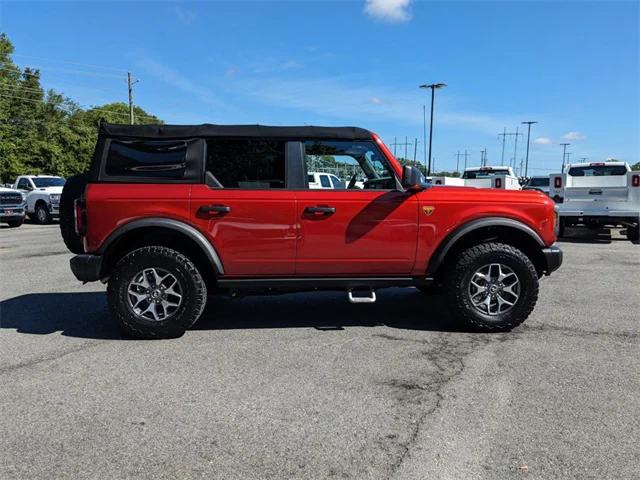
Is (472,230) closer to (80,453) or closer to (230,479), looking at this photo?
(230,479)

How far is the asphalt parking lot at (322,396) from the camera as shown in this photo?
278cm

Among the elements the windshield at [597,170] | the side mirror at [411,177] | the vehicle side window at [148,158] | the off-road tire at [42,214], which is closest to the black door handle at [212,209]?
the vehicle side window at [148,158]

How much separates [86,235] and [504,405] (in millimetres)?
3719

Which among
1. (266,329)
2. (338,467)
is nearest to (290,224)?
(266,329)

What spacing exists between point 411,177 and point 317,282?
1.30m

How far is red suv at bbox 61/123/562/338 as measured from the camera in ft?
15.6

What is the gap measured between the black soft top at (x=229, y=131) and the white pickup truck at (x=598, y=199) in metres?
9.79

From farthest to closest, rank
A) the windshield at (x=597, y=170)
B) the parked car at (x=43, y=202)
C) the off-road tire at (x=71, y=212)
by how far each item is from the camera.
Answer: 1. the parked car at (x=43, y=202)
2. the windshield at (x=597, y=170)
3. the off-road tire at (x=71, y=212)

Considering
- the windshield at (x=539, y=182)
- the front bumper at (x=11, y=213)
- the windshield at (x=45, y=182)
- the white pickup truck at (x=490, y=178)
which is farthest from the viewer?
the windshield at (x=539, y=182)

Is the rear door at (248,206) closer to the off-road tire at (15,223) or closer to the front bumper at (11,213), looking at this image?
the front bumper at (11,213)

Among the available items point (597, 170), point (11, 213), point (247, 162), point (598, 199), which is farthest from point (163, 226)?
point (11, 213)

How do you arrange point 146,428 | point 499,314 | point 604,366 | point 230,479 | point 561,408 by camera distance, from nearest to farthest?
point 230,479, point 146,428, point 561,408, point 604,366, point 499,314

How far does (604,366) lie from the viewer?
13.6 feet

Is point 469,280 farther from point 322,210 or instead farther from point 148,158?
point 148,158
